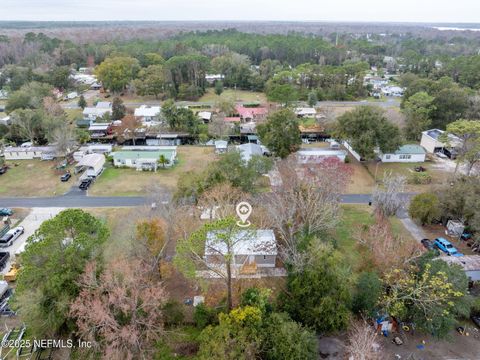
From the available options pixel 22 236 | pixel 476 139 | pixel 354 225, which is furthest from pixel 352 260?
pixel 22 236

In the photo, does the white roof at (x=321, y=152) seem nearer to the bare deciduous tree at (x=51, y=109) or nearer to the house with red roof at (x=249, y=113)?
the house with red roof at (x=249, y=113)

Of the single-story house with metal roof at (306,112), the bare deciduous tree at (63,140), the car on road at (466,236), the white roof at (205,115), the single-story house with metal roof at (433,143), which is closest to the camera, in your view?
the car on road at (466,236)

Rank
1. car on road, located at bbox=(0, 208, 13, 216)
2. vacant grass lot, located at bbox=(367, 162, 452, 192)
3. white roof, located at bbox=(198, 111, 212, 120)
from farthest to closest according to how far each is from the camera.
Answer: white roof, located at bbox=(198, 111, 212, 120) → vacant grass lot, located at bbox=(367, 162, 452, 192) → car on road, located at bbox=(0, 208, 13, 216)

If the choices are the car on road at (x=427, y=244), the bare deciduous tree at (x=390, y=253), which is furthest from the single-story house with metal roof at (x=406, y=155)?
the bare deciduous tree at (x=390, y=253)

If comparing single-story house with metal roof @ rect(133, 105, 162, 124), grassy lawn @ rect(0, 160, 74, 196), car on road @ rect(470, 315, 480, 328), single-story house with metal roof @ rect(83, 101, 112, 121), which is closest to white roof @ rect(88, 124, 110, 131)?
single-story house with metal roof @ rect(83, 101, 112, 121)

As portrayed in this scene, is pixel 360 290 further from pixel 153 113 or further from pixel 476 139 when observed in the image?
pixel 153 113

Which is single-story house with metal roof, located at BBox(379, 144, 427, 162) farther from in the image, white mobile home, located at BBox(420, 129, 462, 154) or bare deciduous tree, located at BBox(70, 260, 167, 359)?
bare deciduous tree, located at BBox(70, 260, 167, 359)
